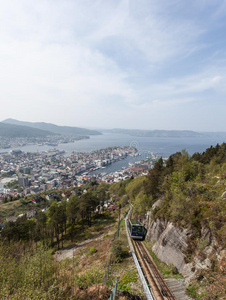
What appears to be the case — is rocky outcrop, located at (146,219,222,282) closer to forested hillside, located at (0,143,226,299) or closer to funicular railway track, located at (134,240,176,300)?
forested hillside, located at (0,143,226,299)

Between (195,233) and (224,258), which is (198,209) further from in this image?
(224,258)


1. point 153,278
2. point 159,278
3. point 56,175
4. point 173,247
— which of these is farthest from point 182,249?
point 56,175

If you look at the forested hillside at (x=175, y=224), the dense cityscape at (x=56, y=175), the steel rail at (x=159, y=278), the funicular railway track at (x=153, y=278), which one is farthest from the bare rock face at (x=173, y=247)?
the dense cityscape at (x=56, y=175)

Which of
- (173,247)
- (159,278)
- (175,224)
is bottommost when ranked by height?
(159,278)

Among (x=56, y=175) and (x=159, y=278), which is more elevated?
(x=159, y=278)

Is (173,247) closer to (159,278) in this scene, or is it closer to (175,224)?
(175,224)

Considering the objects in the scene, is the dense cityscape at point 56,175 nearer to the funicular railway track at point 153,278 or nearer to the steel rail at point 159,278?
the steel rail at point 159,278

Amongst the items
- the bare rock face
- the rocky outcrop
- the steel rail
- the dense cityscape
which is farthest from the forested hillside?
the dense cityscape

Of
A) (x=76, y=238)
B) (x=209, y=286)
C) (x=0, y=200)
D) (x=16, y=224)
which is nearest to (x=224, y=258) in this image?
(x=209, y=286)

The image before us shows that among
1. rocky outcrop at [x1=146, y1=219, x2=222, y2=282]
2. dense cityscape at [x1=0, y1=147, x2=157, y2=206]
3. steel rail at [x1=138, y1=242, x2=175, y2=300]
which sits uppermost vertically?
rocky outcrop at [x1=146, y1=219, x2=222, y2=282]
